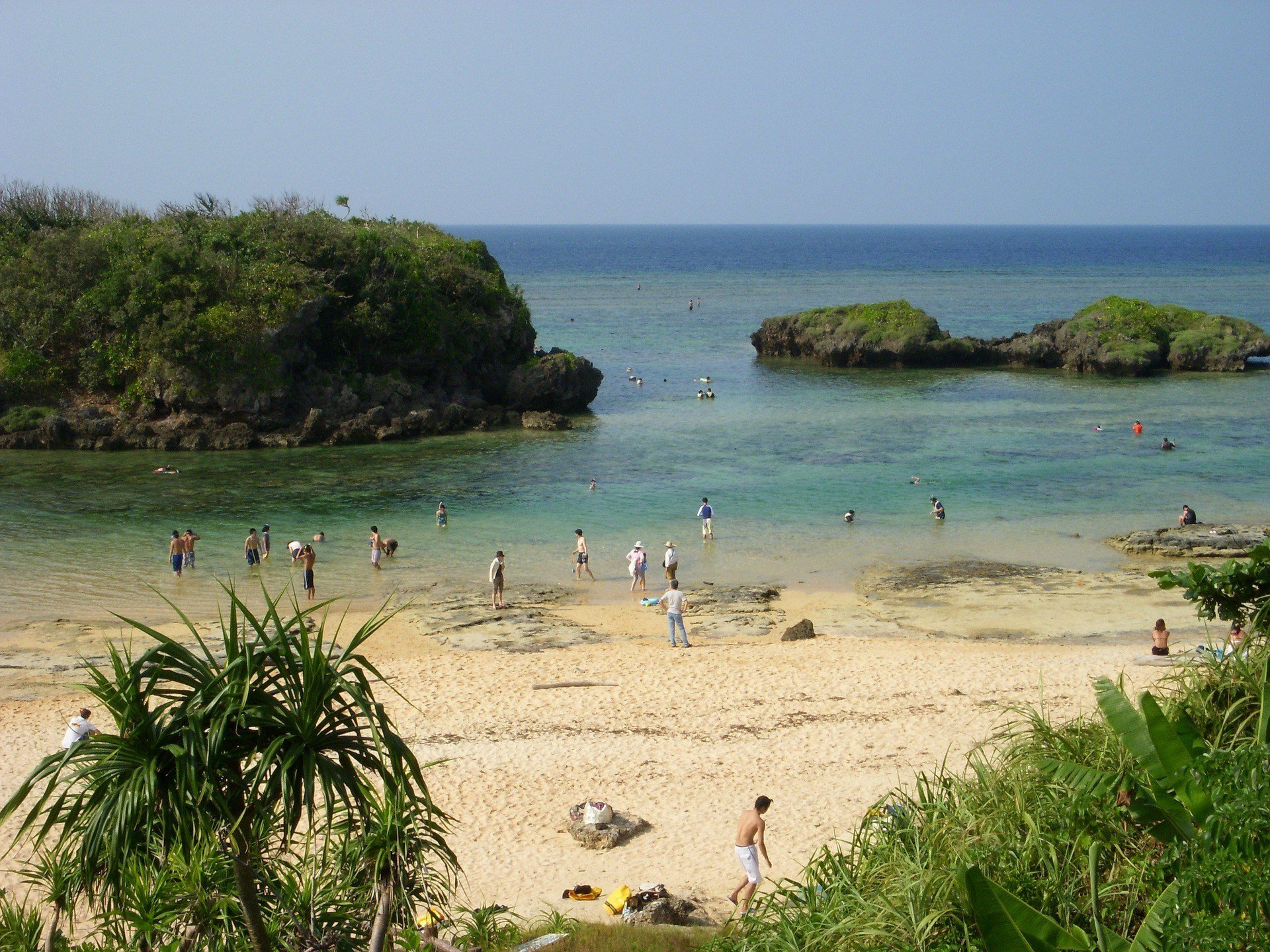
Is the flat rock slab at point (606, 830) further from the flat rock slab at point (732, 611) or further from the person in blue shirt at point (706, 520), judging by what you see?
the person in blue shirt at point (706, 520)

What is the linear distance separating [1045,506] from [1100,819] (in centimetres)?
2412

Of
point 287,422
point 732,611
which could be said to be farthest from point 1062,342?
point 732,611

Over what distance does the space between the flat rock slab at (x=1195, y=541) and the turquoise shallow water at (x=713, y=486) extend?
933mm

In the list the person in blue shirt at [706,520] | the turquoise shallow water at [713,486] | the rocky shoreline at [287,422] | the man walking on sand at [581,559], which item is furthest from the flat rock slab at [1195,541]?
the rocky shoreline at [287,422]

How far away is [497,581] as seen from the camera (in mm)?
21859

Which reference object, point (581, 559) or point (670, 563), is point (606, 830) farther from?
point (581, 559)

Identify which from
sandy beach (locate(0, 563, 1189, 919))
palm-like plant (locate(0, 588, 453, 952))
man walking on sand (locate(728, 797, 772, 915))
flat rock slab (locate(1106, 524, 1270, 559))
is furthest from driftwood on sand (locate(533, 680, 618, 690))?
flat rock slab (locate(1106, 524, 1270, 559))

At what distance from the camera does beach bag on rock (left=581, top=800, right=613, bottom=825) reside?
12.2 meters

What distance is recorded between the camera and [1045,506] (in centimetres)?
3036

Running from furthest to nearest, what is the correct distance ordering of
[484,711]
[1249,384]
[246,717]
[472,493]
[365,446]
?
[1249,384], [365,446], [472,493], [484,711], [246,717]

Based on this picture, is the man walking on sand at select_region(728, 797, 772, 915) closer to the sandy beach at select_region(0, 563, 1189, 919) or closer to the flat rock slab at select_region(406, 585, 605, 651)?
the sandy beach at select_region(0, 563, 1189, 919)

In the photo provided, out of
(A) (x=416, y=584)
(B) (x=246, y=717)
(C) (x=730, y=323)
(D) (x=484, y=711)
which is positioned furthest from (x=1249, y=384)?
(B) (x=246, y=717)

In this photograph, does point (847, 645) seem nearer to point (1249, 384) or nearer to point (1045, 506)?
point (1045, 506)

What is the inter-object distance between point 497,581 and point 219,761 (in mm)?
15304
